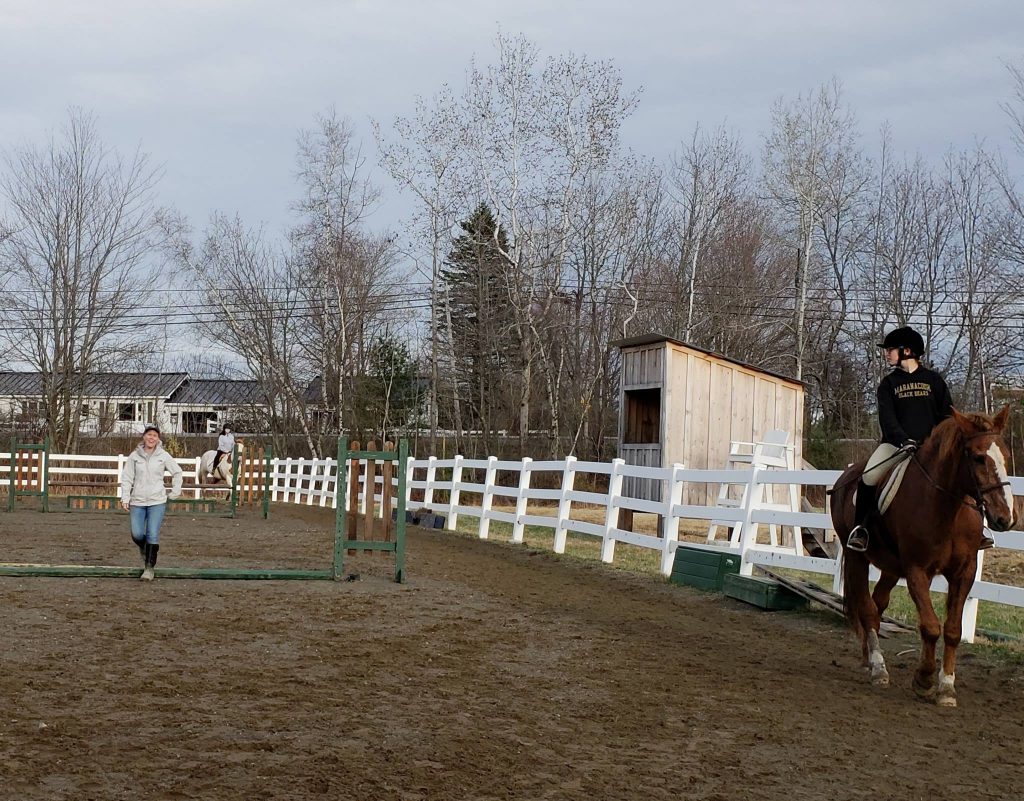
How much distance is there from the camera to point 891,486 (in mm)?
7266

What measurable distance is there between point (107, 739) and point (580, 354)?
35.2 metres

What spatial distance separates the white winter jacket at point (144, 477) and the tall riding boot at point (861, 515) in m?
6.88

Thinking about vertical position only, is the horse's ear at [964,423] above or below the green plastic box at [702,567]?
above

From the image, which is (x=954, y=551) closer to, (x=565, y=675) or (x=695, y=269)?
(x=565, y=675)

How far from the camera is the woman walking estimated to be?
452 inches

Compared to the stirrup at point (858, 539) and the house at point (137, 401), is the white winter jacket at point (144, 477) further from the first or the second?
the house at point (137, 401)

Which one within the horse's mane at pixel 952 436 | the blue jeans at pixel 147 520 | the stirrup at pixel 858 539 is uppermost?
the horse's mane at pixel 952 436

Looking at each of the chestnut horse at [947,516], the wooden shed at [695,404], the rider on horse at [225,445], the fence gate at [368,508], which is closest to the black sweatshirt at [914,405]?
the chestnut horse at [947,516]

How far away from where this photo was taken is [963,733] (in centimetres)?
595

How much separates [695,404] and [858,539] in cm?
1366

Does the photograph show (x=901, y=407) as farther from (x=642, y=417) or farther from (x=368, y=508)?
(x=642, y=417)

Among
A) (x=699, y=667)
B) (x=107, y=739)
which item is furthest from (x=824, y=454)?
(x=107, y=739)

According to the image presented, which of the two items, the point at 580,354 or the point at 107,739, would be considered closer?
the point at 107,739

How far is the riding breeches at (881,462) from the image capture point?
732cm
